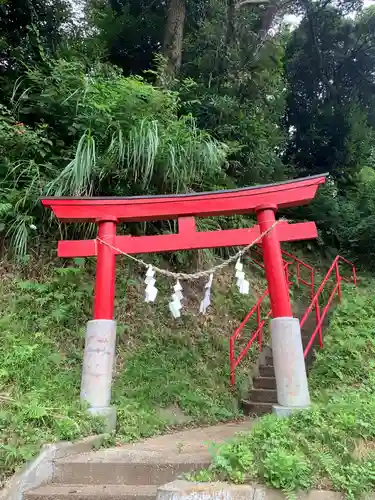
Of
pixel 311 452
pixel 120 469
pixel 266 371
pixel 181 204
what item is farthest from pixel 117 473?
pixel 266 371

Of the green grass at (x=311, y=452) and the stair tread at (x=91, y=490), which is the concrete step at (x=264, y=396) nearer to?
the green grass at (x=311, y=452)

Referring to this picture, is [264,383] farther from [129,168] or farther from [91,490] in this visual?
[129,168]

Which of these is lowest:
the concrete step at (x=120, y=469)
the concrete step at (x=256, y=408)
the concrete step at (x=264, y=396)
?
the concrete step at (x=120, y=469)

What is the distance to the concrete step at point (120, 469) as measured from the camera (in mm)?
3406

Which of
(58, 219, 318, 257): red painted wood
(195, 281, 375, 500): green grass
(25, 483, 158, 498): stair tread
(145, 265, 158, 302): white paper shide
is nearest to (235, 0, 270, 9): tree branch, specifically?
(58, 219, 318, 257): red painted wood

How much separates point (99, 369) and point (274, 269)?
2232 millimetres

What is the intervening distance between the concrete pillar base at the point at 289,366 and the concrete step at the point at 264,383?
207 centimetres

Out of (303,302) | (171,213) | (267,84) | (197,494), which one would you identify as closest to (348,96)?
(267,84)

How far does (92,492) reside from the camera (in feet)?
10.7

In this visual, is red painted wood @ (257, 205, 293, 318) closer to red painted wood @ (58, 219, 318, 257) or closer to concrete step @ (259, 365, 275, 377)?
red painted wood @ (58, 219, 318, 257)

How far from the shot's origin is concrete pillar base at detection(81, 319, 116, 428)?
4199mm

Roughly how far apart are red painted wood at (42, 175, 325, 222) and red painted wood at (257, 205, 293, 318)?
175 mm

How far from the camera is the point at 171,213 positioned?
491cm

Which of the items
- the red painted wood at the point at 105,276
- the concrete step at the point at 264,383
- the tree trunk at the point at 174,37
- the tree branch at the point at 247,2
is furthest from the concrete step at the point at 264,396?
the tree branch at the point at 247,2
